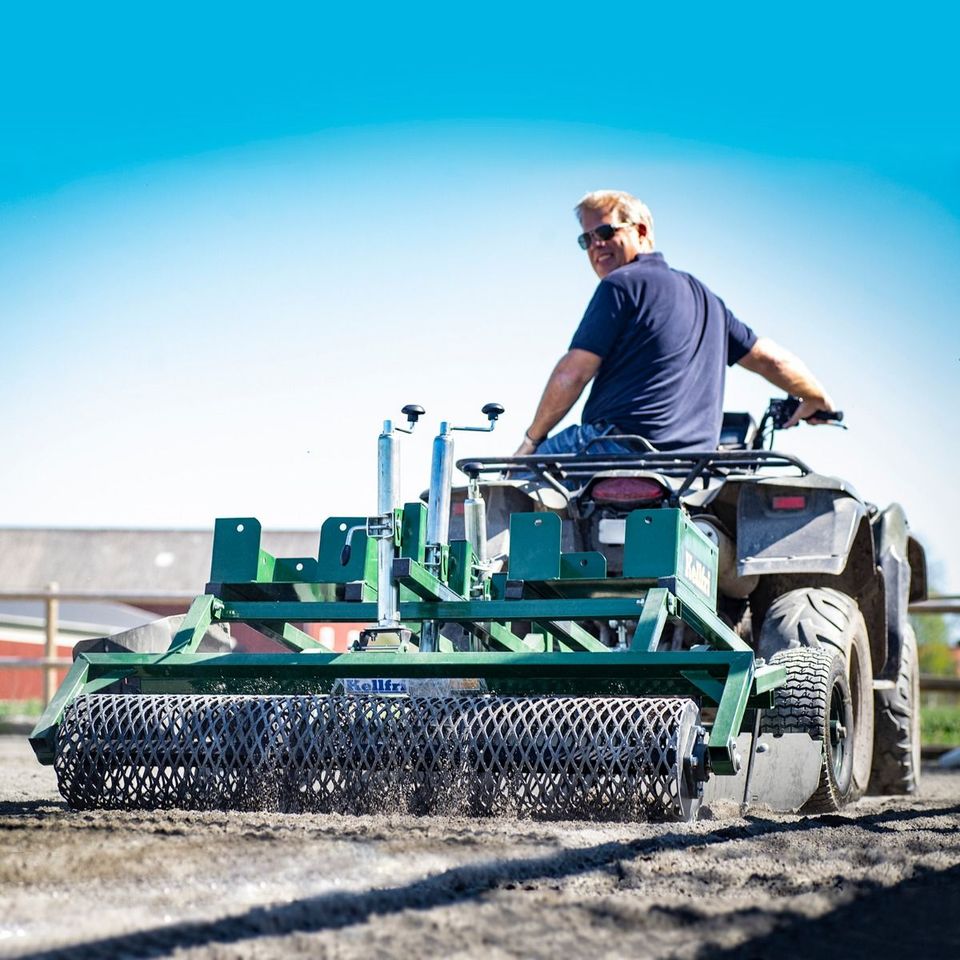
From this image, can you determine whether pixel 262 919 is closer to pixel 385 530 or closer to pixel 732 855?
pixel 732 855

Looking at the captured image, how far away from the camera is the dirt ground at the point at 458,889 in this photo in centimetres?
208

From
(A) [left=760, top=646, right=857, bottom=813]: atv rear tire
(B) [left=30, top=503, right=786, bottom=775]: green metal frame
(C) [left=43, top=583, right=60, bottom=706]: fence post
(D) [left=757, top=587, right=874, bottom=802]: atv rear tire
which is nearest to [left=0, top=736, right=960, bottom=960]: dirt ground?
(B) [left=30, top=503, right=786, bottom=775]: green metal frame

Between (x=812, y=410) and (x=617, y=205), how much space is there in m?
1.21

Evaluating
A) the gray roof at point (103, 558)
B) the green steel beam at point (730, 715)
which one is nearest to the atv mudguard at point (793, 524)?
the green steel beam at point (730, 715)

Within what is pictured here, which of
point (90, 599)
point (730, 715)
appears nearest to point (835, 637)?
point (730, 715)

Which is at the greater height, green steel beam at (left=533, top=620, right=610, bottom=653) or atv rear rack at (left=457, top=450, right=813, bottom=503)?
atv rear rack at (left=457, top=450, right=813, bottom=503)

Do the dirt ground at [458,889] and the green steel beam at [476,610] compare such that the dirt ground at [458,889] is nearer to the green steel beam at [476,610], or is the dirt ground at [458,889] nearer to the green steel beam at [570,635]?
the green steel beam at [476,610]

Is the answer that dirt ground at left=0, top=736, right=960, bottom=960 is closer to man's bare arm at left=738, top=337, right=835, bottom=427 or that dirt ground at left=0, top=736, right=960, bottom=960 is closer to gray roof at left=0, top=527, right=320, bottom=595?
man's bare arm at left=738, top=337, right=835, bottom=427

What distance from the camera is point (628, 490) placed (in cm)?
468

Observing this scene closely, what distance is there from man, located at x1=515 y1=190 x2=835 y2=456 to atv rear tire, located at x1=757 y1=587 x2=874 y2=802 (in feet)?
2.60

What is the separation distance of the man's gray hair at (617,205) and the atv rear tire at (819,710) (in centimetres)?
214

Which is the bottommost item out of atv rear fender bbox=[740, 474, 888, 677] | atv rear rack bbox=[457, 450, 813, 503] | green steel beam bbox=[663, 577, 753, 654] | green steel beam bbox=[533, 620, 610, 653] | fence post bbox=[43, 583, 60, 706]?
fence post bbox=[43, 583, 60, 706]

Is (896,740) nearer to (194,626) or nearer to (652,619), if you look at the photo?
(652,619)

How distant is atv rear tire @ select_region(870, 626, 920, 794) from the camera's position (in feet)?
18.1
